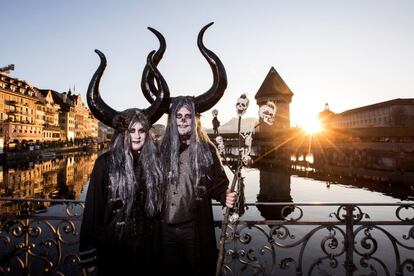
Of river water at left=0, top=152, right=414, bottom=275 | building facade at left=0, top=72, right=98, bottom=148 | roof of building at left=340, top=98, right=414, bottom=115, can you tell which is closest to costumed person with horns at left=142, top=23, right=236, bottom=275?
river water at left=0, top=152, right=414, bottom=275

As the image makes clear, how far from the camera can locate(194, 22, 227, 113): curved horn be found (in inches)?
128

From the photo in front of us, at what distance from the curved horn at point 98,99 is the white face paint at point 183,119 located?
2.37ft

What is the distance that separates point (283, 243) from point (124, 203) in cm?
1234

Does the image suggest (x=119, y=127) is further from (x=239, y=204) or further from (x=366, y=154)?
(x=366, y=154)

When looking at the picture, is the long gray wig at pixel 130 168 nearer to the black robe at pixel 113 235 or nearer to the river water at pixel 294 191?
the black robe at pixel 113 235

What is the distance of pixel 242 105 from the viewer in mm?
2869

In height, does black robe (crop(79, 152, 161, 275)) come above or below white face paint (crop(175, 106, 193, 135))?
below

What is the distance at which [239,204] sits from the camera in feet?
9.16

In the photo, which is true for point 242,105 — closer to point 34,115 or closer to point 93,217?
point 93,217

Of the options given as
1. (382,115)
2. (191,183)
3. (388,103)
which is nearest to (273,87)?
(388,103)

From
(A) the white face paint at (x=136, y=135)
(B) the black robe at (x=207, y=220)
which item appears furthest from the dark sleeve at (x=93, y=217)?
(B) the black robe at (x=207, y=220)

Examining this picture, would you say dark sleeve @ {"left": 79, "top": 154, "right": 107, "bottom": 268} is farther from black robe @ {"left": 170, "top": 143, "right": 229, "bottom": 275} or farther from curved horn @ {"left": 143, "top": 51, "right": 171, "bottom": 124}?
black robe @ {"left": 170, "top": 143, "right": 229, "bottom": 275}

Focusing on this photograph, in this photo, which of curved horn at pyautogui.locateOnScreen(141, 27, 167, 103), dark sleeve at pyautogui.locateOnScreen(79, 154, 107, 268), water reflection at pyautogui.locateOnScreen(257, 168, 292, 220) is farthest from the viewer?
water reflection at pyautogui.locateOnScreen(257, 168, 292, 220)

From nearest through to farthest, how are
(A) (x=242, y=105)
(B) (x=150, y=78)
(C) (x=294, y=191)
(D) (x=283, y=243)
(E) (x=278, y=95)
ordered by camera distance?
1. (A) (x=242, y=105)
2. (B) (x=150, y=78)
3. (D) (x=283, y=243)
4. (C) (x=294, y=191)
5. (E) (x=278, y=95)
